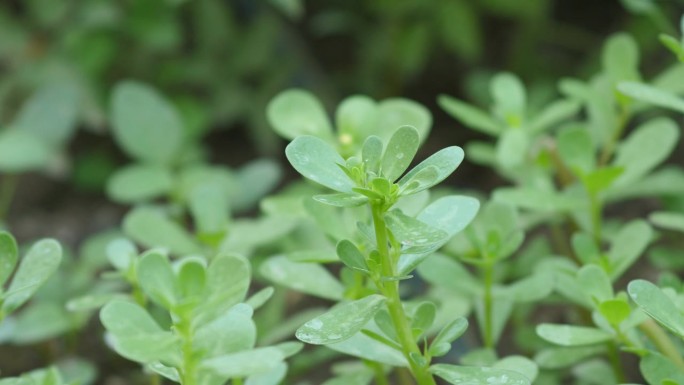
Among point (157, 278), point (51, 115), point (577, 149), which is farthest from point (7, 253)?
point (51, 115)

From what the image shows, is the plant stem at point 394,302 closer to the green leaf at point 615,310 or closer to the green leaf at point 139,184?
the green leaf at point 615,310

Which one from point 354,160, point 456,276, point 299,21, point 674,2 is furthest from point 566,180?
point 299,21

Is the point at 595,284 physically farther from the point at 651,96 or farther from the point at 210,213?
the point at 210,213

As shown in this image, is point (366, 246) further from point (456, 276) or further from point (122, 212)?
point (122, 212)

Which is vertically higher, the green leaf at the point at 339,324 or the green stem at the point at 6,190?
the green leaf at the point at 339,324

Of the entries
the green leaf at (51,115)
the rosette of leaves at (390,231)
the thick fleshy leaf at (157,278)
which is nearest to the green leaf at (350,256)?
the rosette of leaves at (390,231)
